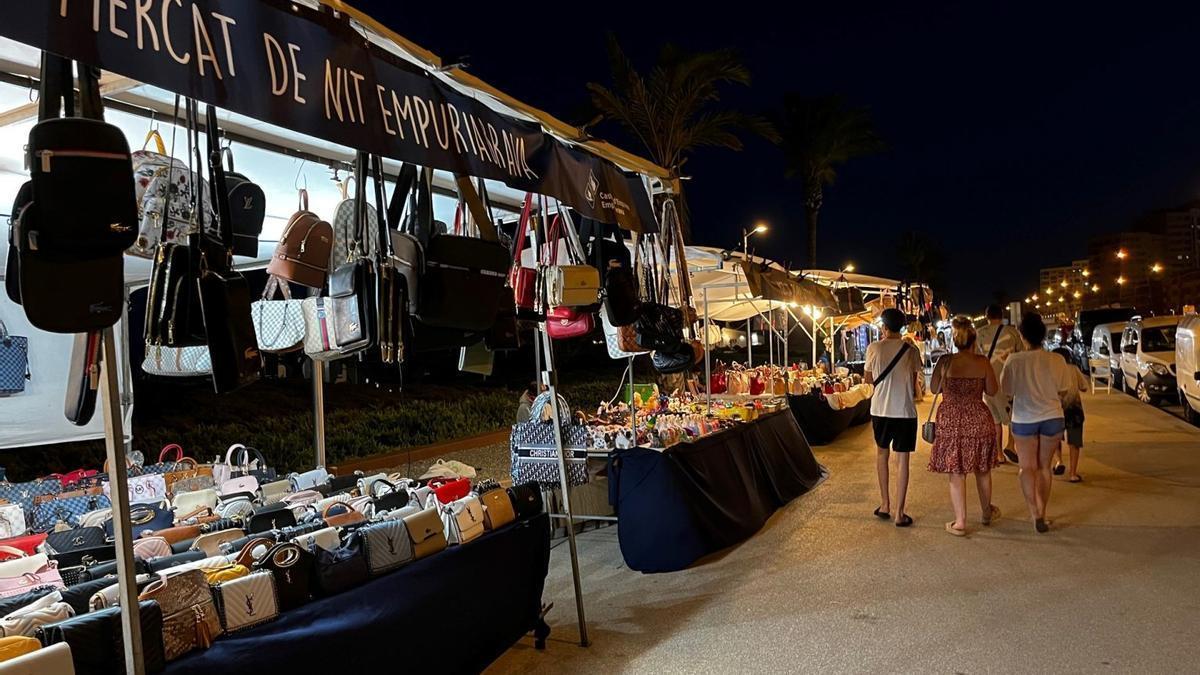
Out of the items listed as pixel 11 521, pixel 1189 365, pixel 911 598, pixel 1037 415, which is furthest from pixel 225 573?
pixel 1189 365

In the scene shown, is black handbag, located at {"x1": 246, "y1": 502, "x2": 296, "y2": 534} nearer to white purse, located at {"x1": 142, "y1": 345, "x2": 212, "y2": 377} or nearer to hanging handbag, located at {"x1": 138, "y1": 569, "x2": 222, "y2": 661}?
white purse, located at {"x1": 142, "y1": 345, "x2": 212, "y2": 377}

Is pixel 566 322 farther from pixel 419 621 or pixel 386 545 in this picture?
pixel 419 621

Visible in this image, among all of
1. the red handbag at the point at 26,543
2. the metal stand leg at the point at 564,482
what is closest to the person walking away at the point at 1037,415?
the metal stand leg at the point at 564,482

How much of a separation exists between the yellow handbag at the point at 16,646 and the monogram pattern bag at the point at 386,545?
1205mm

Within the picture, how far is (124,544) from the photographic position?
81.7 inches

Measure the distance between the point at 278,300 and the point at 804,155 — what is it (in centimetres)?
2585

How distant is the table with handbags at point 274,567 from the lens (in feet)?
7.87

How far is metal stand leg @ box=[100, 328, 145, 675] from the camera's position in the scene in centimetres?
196

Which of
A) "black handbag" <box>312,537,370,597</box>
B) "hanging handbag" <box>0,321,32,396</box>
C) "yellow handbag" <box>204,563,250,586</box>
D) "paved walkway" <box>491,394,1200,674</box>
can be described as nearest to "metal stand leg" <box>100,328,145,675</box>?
"yellow handbag" <box>204,563,250,586</box>

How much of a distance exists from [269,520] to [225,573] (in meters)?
0.98

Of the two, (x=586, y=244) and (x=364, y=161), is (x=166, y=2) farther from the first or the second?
(x=586, y=244)

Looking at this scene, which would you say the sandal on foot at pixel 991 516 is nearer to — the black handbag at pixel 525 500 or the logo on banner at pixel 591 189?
the black handbag at pixel 525 500

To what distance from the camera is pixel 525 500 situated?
4262 mm

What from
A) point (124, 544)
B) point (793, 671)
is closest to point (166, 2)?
point (124, 544)
